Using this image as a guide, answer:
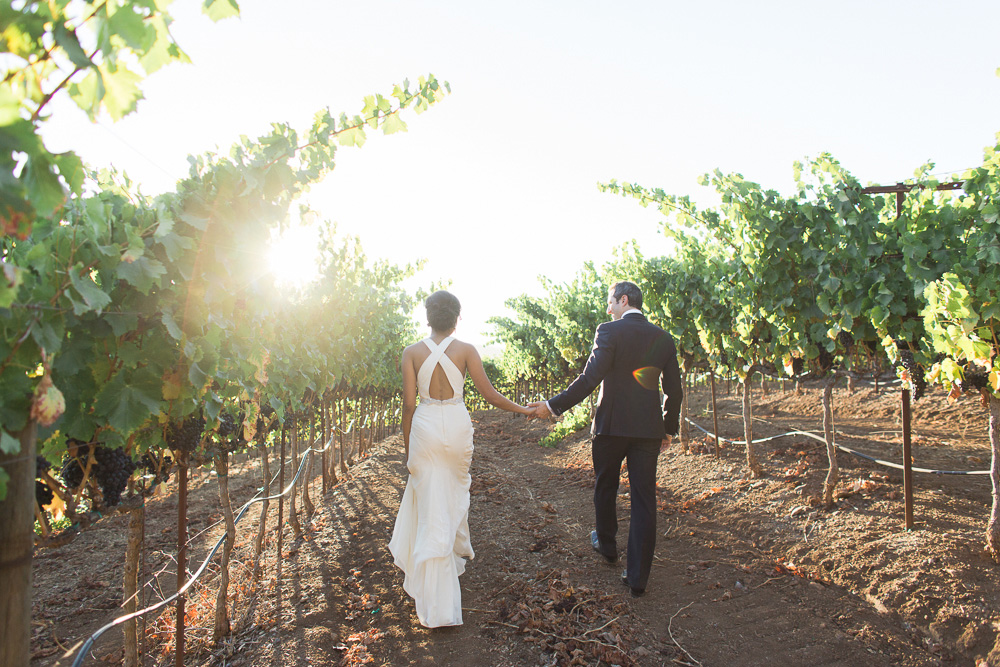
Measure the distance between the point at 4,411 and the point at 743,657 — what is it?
11.9 ft

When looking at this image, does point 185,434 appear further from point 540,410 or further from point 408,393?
point 540,410

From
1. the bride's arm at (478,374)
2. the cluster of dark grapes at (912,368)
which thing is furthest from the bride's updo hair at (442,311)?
the cluster of dark grapes at (912,368)

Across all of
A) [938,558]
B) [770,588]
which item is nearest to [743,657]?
[770,588]

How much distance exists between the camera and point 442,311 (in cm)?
378

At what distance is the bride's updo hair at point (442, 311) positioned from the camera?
375cm

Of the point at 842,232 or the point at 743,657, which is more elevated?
the point at 842,232

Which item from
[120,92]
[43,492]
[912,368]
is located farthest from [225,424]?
[912,368]

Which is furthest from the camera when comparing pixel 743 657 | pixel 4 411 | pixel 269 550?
pixel 269 550

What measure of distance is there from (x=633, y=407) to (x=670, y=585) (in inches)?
55.9

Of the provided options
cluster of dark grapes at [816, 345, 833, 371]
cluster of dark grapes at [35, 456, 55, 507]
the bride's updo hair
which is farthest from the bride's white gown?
cluster of dark grapes at [816, 345, 833, 371]

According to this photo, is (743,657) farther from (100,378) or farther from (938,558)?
(100,378)

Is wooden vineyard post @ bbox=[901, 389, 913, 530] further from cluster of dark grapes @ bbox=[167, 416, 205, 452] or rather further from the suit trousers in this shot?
cluster of dark grapes @ bbox=[167, 416, 205, 452]

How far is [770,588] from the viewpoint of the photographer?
405cm

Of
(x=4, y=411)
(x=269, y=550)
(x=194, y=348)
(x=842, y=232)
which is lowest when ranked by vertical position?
(x=269, y=550)
